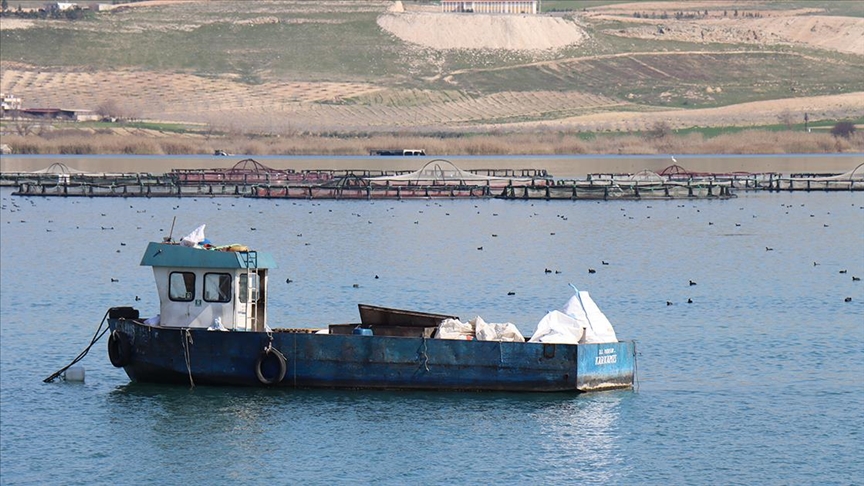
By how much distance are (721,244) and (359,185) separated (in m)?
40.8

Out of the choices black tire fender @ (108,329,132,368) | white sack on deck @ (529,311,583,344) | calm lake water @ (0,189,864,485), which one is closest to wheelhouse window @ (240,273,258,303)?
calm lake water @ (0,189,864,485)

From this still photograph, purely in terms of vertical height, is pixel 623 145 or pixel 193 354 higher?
pixel 623 145

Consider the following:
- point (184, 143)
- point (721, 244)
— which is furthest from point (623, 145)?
point (721, 244)

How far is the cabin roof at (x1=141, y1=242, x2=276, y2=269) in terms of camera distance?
1417 inches

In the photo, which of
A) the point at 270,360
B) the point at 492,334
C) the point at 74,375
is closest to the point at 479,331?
the point at 492,334

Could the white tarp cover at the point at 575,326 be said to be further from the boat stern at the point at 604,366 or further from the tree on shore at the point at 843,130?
the tree on shore at the point at 843,130

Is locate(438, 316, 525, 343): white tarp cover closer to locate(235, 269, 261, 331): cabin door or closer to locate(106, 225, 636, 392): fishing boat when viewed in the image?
locate(106, 225, 636, 392): fishing boat

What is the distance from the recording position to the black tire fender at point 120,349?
121ft

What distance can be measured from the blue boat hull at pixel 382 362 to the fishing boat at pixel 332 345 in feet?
0.07

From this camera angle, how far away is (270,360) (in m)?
35.3

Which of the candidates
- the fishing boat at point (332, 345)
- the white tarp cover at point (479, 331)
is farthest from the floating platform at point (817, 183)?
the white tarp cover at point (479, 331)

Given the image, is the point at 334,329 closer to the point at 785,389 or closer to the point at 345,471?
the point at 345,471

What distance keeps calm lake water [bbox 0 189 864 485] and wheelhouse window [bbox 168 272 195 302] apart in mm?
2111

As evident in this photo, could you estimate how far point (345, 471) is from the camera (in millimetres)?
30516
